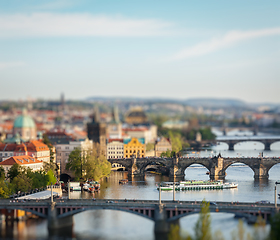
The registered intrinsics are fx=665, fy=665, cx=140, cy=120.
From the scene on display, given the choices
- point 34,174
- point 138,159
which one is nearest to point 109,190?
point 34,174

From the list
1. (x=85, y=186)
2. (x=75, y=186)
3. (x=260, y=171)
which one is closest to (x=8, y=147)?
(x=75, y=186)

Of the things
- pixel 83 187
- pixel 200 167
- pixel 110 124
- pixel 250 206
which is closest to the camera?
pixel 250 206

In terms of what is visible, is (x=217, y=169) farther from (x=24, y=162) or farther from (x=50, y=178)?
(x=24, y=162)

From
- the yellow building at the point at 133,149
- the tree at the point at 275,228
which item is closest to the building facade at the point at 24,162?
the yellow building at the point at 133,149

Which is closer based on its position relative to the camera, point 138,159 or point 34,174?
point 34,174

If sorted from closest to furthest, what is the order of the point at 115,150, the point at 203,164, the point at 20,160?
the point at 20,160 < the point at 203,164 < the point at 115,150

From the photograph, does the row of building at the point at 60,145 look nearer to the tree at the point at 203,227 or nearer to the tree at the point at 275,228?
the tree at the point at 203,227

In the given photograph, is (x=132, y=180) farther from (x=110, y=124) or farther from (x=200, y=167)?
(x=110, y=124)
